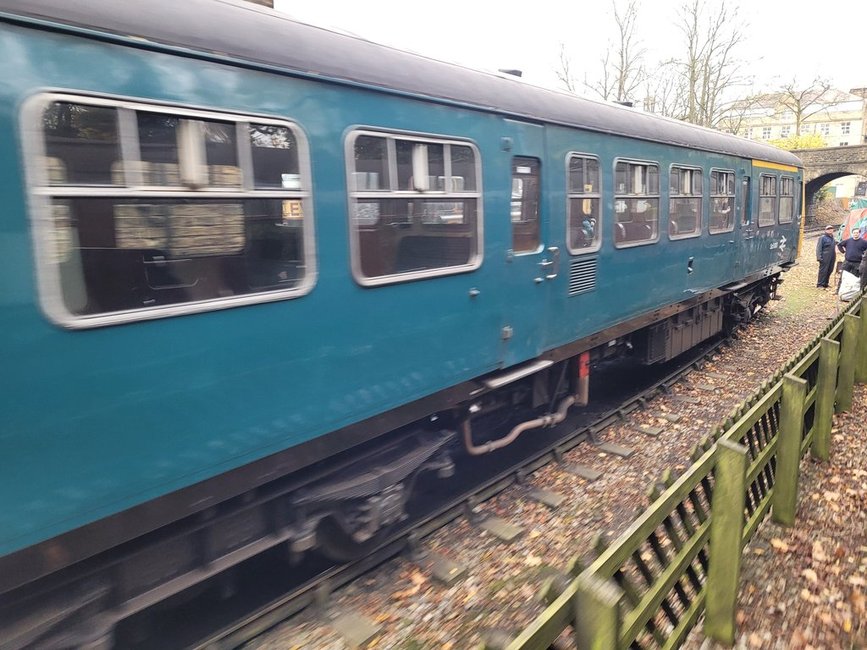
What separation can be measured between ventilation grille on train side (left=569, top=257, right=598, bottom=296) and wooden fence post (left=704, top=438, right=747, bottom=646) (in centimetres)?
260

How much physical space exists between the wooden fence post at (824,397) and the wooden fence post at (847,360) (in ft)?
3.16

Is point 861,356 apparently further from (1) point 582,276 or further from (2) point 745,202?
(1) point 582,276

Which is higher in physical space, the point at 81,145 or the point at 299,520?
the point at 81,145

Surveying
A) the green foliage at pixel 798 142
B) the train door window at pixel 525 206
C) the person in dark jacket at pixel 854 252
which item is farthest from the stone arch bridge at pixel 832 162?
the train door window at pixel 525 206

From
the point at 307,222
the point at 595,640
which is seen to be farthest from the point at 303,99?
the point at 595,640

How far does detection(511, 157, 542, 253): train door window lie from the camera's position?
15.0ft

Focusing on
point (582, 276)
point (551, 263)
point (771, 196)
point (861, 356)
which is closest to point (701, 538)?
point (551, 263)

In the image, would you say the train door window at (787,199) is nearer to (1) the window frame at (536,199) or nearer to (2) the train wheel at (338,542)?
(1) the window frame at (536,199)

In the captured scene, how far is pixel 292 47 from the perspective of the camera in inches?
117

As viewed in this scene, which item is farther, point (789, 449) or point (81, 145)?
point (789, 449)

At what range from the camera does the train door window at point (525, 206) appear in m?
4.57

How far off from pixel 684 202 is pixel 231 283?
Answer: 6177 millimetres

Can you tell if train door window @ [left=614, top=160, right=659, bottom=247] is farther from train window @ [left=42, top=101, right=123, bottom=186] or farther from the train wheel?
train window @ [left=42, top=101, right=123, bottom=186]

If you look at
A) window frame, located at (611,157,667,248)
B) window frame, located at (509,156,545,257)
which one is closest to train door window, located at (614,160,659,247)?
window frame, located at (611,157,667,248)
